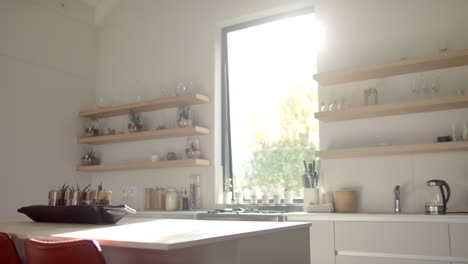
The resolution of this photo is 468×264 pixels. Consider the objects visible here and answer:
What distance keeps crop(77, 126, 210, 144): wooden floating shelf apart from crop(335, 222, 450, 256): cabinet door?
187 centimetres

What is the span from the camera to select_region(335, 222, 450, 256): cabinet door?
3.00 metres

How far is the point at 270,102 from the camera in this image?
4.72 m

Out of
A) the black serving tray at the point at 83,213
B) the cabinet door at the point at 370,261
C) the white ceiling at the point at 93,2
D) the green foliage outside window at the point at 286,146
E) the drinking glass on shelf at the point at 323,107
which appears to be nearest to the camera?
the black serving tray at the point at 83,213

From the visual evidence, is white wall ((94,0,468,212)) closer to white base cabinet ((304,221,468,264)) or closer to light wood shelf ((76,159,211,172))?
light wood shelf ((76,159,211,172))

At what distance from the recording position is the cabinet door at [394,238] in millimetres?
3004

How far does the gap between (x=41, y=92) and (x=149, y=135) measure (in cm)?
140

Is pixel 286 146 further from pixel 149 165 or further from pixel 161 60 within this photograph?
pixel 161 60

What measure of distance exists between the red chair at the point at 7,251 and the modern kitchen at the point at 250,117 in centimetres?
43

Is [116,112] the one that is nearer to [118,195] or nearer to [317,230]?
[118,195]

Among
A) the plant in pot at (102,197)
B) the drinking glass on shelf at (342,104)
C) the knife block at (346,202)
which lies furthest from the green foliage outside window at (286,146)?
the plant in pot at (102,197)

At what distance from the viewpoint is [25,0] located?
197 inches

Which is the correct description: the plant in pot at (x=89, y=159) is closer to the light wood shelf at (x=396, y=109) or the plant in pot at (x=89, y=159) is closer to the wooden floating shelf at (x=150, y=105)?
the wooden floating shelf at (x=150, y=105)

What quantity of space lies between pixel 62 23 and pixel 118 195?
223 cm

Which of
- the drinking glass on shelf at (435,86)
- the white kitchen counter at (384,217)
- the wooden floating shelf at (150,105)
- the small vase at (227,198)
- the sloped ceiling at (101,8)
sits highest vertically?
the sloped ceiling at (101,8)
